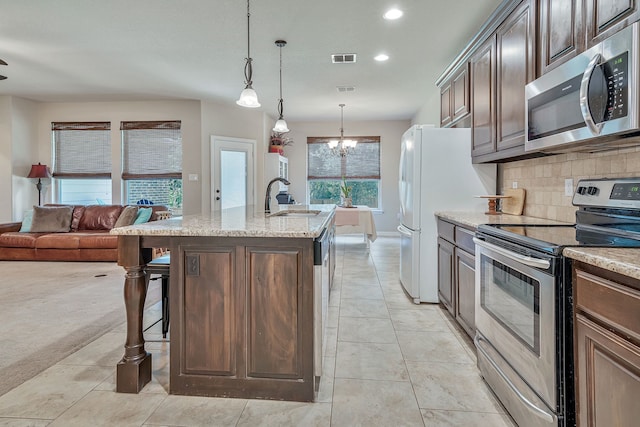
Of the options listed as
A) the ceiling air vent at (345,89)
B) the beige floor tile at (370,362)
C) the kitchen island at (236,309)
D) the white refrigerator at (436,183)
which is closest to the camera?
the kitchen island at (236,309)

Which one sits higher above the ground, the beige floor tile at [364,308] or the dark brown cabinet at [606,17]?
the dark brown cabinet at [606,17]

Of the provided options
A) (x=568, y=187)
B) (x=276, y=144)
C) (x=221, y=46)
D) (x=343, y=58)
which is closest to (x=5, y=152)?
(x=276, y=144)

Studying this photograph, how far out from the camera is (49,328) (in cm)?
278

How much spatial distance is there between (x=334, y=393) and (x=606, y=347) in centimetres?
126

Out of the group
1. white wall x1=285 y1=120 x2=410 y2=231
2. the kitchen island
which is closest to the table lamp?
white wall x1=285 y1=120 x2=410 y2=231

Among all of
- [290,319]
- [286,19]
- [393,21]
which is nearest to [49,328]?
[290,319]

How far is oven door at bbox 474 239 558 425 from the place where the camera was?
1.35 meters

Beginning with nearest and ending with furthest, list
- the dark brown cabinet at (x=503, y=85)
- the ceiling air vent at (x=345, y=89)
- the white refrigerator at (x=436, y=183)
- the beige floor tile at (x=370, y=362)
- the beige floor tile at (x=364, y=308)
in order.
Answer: the beige floor tile at (x=370, y=362) → the dark brown cabinet at (x=503, y=85) → the beige floor tile at (x=364, y=308) → the white refrigerator at (x=436, y=183) → the ceiling air vent at (x=345, y=89)

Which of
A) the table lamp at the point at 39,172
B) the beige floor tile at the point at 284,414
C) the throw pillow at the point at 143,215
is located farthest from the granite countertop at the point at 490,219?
the table lamp at the point at 39,172

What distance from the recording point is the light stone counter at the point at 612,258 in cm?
99

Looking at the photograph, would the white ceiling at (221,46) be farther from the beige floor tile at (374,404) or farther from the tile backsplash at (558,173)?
the beige floor tile at (374,404)

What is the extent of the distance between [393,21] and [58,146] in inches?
262

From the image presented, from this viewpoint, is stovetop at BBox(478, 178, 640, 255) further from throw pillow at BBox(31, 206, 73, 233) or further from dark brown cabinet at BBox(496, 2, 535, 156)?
throw pillow at BBox(31, 206, 73, 233)

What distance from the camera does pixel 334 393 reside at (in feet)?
6.22
